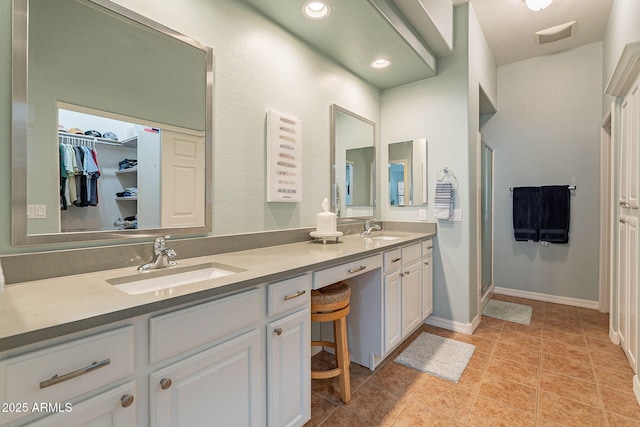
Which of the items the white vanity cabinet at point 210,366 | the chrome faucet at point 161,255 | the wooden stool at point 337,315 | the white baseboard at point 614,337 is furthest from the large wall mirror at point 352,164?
the white baseboard at point 614,337

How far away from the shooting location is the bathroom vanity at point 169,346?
700 millimetres

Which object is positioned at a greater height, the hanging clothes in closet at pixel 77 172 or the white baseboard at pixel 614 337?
the hanging clothes in closet at pixel 77 172

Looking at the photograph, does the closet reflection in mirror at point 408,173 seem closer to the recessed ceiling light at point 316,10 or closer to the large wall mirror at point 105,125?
the recessed ceiling light at point 316,10

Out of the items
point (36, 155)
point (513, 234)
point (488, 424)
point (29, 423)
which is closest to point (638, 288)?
point (488, 424)

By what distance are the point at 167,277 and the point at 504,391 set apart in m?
2.10

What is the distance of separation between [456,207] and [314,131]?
1.50 m

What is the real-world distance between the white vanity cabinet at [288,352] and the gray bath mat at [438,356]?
43.7 inches

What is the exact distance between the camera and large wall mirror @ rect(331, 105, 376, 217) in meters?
2.57

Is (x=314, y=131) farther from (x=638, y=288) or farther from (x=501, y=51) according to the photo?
(x=501, y=51)

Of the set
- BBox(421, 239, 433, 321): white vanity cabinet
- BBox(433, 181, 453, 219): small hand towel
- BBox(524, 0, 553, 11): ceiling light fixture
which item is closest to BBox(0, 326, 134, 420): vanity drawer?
BBox(421, 239, 433, 321): white vanity cabinet

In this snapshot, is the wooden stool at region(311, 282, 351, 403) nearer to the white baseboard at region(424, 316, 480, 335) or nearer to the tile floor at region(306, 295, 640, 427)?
the tile floor at region(306, 295, 640, 427)

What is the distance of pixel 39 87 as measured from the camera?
1.13m

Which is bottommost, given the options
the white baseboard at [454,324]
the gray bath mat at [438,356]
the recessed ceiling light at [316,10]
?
the gray bath mat at [438,356]

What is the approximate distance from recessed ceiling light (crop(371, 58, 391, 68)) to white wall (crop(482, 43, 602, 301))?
7.00 feet
